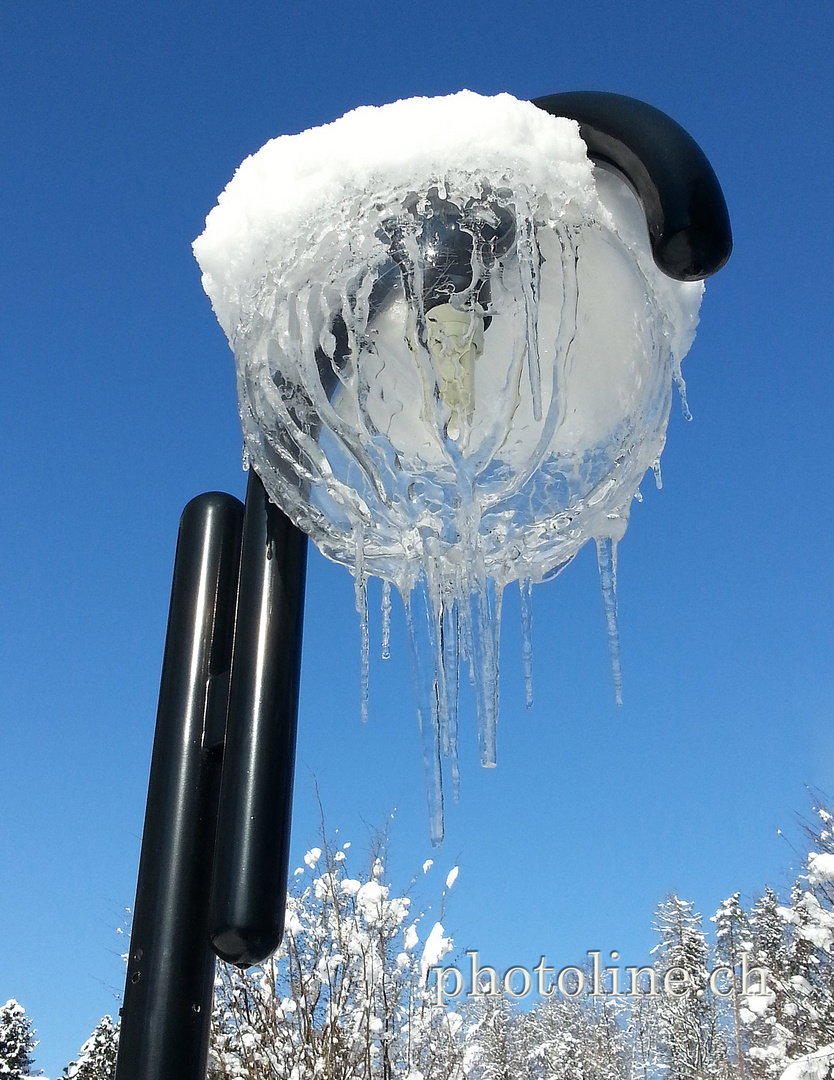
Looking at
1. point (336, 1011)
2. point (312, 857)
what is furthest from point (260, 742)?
point (312, 857)

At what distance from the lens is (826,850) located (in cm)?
1449

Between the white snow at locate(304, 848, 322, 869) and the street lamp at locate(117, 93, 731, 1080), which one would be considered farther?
the white snow at locate(304, 848, 322, 869)

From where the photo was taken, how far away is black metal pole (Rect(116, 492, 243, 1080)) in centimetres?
113

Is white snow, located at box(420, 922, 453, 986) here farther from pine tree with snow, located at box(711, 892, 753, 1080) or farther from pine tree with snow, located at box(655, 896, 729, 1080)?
pine tree with snow, located at box(655, 896, 729, 1080)

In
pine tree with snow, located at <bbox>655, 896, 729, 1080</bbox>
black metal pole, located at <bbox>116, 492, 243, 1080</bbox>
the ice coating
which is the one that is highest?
pine tree with snow, located at <bbox>655, 896, 729, 1080</bbox>

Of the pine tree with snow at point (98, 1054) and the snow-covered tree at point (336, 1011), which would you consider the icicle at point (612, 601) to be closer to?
the snow-covered tree at point (336, 1011)

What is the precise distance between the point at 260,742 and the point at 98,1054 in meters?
20.5

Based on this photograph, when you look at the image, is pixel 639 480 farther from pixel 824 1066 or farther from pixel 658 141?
pixel 824 1066

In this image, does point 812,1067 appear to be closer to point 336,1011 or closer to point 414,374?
point 336,1011

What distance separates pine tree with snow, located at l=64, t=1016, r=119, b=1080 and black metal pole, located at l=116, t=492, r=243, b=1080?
16.8 meters

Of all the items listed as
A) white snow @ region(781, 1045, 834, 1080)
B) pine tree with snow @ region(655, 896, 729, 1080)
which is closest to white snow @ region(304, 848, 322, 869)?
white snow @ region(781, 1045, 834, 1080)

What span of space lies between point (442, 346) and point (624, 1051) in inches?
1423

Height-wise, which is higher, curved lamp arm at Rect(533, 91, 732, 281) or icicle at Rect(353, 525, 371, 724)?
curved lamp arm at Rect(533, 91, 732, 281)

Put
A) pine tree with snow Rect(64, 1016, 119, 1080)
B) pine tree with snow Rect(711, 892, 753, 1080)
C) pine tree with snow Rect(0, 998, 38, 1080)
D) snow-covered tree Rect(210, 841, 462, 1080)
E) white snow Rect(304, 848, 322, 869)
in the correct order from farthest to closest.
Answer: pine tree with snow Rect(711, 892, 753, 1080) < pine tree with snow Rect(0, 998, 38, 1080) < pine tree with snow Rect(64, 1016, 119, 1080) < white snow Rect(304, 848, 322, 869) < snow-covered tree Rect(210, 841, 462, 1080)
